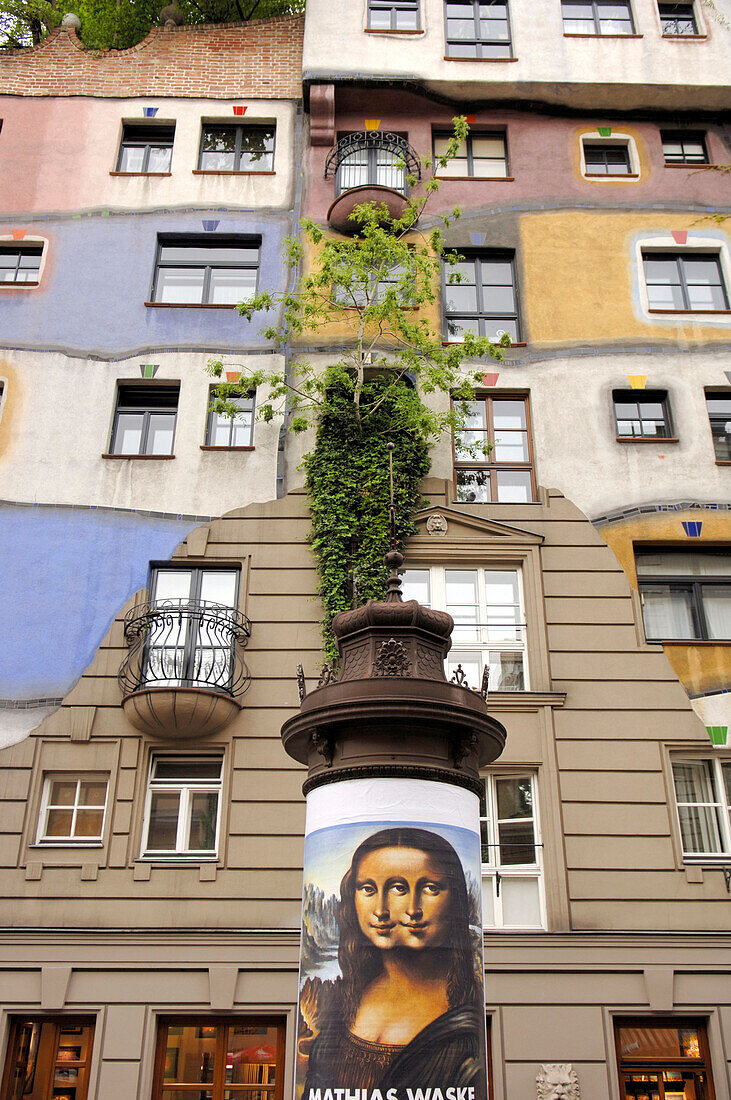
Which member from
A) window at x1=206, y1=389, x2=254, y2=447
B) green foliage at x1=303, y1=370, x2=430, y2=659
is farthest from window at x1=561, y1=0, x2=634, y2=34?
window at x1=206, y1=389, x2=254, y2=447

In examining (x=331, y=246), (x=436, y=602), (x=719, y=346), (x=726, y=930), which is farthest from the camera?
(x=719, y=346)

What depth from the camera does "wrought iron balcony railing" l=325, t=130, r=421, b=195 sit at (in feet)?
69.1

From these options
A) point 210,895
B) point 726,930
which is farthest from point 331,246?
point 726,930

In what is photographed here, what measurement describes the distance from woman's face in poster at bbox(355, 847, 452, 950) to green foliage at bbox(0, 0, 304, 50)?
24.9 meters

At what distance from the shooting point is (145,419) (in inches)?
762

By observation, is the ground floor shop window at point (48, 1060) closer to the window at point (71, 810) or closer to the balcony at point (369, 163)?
the window at point (71, 810)

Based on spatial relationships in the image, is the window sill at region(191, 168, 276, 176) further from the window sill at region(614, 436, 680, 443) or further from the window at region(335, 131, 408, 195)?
the window sill at region(614, 436, 680, 443)

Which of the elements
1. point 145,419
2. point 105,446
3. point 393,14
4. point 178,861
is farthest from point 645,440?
point 393,14

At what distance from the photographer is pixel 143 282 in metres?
20.3

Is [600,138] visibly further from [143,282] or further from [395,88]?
[143,282]

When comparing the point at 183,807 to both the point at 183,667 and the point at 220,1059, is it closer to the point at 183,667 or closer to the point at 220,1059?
the point at 183,667

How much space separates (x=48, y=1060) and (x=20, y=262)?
15.2 metres

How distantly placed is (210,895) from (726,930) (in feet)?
25.4

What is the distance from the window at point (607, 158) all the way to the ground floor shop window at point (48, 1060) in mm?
19383
